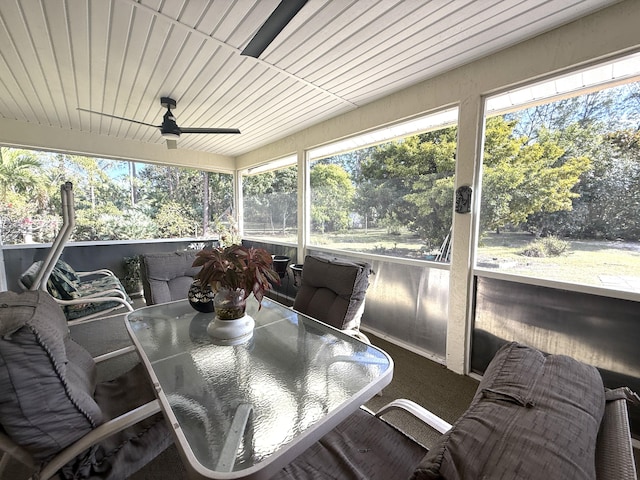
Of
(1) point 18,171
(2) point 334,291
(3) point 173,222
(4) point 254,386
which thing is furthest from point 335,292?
(1) point 18,171

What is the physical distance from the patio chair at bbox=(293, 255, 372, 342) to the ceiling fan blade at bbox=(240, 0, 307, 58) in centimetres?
153

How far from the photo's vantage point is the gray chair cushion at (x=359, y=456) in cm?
96

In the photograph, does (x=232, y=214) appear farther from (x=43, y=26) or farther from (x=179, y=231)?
(x=43, y=26)

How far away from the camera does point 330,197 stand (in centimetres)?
370

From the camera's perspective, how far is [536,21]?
170 cm

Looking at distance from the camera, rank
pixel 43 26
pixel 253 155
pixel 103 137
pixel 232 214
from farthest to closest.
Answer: pixel 232 214, pixel 253 155, pixel 103 137, pixel 43 26

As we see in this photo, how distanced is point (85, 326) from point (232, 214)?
3044mm

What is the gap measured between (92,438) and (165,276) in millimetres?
1745

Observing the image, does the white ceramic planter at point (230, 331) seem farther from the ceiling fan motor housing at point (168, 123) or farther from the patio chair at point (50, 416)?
the ceiling fan motor housing at point (168, 123)

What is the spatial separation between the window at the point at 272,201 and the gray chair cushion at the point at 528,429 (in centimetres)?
367

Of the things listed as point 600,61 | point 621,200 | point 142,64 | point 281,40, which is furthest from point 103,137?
point 621,200

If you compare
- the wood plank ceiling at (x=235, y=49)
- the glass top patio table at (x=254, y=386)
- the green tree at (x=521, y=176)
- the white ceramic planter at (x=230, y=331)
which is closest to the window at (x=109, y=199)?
the wood plank ceiling at (x=235, y=49)

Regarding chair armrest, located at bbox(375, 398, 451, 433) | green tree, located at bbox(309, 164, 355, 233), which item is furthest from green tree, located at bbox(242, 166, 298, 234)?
chair armrest, located at bbox(375, 398, 451, 433)

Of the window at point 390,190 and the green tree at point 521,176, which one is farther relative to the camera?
the window at point 390,190
